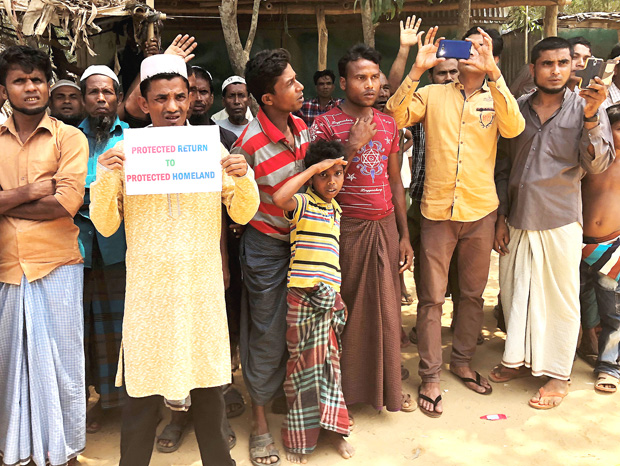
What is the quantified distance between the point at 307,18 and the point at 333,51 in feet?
1.95

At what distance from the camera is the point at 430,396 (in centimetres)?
371

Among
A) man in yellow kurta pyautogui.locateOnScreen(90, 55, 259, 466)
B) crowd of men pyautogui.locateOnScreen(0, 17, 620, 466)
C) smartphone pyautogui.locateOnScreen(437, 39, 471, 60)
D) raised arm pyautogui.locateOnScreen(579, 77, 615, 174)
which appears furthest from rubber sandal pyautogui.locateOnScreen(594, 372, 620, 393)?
man in yellow kurta pyautogui.locateOnScreen(90, 55, 259, 466)

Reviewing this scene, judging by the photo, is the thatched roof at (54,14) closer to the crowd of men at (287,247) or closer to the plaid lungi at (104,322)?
the crowd of men at (287,247)

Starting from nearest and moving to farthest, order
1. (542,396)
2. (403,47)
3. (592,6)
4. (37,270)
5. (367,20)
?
1. (37,270)
2. (403,47)
3. (542,396)
4. (367,20)
5. (592,6)

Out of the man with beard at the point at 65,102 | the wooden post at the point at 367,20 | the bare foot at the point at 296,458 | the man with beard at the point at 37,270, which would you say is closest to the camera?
the man with beard at the point at 37,270

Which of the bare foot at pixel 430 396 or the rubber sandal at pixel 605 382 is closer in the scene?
the bare foot at pixel 430 396

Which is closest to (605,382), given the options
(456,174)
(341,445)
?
(456,174)

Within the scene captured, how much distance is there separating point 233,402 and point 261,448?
1.76 feet

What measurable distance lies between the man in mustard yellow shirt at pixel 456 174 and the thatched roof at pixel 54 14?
7.74 ft

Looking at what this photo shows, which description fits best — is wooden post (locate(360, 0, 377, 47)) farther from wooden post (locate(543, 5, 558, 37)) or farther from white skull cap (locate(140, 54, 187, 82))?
white skull cap (locate(140, 54, 187, 82))

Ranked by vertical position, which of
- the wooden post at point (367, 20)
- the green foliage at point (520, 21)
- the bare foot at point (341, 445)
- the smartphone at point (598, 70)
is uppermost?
the green foliage at point (520, 21)

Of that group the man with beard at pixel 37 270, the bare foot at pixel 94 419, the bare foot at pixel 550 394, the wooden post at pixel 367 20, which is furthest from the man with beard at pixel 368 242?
the wooden post at pixel 367 20

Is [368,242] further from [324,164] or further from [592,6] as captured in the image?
[592,6]

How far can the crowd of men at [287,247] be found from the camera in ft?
8.30
